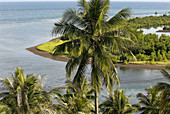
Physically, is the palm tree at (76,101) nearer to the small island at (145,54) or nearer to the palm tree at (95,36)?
the palm tree at (95,36)

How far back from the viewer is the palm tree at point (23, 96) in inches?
778

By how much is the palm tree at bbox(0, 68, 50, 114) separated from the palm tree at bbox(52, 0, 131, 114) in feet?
14.0

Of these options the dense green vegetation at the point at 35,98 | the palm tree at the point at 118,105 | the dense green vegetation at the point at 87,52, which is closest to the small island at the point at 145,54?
the palm tree at the point at 118,105

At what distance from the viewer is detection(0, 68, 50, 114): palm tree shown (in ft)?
64.8

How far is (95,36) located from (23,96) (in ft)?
22.4

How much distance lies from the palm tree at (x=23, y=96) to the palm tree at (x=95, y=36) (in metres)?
4.26

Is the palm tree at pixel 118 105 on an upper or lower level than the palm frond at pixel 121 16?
lower

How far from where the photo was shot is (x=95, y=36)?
17562 millimetres

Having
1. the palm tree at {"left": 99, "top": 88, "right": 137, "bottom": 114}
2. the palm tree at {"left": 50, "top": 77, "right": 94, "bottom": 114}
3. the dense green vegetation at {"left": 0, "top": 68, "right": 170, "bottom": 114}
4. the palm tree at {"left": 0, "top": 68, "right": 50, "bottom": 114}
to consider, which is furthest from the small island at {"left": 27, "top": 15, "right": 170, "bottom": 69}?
the palm tree at {"left": 0, "top": 68, "right": 50, "bottom": 114}

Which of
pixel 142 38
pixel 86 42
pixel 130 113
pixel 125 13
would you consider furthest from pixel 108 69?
pixel 142 38

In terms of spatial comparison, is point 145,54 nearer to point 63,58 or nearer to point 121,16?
point 63,58

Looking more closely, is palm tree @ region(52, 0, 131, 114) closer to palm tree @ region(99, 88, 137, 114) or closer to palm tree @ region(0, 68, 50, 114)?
palm tree @ region(0, 68, 50, 114)

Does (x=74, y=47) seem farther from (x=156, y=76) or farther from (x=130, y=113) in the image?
(x=156, y=76)

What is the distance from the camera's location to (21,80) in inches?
799
